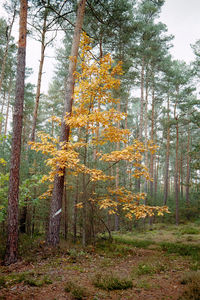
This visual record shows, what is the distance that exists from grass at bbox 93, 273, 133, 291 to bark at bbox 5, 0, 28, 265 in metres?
2.78

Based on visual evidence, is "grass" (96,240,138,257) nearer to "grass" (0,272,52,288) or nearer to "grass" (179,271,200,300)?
"grass" (0,272,52,288)

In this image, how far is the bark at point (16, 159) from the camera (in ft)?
17.2

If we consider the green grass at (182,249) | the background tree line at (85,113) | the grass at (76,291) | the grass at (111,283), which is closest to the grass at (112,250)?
the background tree line at (85,113)

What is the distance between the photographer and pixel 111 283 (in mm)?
3695

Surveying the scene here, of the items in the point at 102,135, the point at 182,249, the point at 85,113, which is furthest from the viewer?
the point at 182,249

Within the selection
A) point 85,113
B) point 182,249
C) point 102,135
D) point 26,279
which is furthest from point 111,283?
point 182,249

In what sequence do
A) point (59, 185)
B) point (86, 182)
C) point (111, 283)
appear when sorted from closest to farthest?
Answer: point (111, 283), point (59, 185), point (86, 182)

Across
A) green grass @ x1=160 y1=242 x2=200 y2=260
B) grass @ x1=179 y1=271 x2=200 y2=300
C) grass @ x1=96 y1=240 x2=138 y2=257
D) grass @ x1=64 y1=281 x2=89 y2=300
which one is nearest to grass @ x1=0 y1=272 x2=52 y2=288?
grass @ x1=64 y1=281 x2=89 y2=300

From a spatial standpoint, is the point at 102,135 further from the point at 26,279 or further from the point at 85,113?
the point at 26,279

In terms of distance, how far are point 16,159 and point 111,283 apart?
4.21 metres

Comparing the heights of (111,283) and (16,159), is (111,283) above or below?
below

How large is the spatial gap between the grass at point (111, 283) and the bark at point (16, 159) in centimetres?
278

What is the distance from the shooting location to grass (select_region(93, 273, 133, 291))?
3.66 meters

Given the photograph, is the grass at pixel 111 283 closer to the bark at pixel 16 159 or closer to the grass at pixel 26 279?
the grass at pixel 26 279
